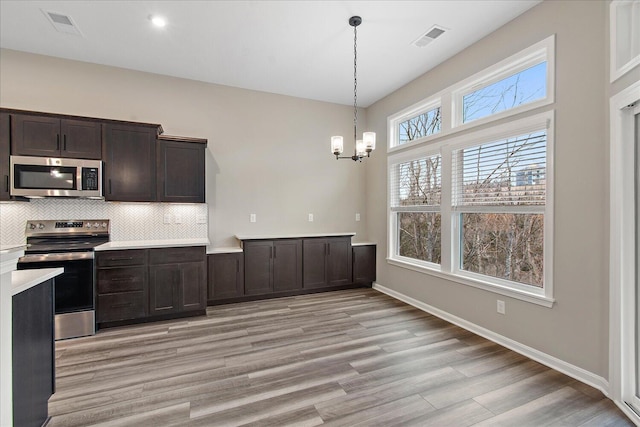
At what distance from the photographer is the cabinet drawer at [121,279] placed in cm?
339

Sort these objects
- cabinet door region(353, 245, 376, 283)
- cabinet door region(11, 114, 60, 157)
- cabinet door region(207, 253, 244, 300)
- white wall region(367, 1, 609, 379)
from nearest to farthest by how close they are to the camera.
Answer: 1. white wall region(367, 1, 609, 379)
2. cabinet door region(11, 114, 60, 157)
3. cabinet door region(207, 253, 244, 300)
4. cabinet door region(353, 245, 376, 283)

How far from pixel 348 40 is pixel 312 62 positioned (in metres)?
0.65

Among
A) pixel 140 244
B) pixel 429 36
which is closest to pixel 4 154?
pixel 140 244

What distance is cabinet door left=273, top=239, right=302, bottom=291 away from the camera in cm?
457

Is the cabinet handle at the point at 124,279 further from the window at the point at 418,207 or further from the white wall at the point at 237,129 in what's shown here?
the window at the point at 418,207

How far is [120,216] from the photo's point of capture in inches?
156

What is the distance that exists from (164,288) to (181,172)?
1.49m

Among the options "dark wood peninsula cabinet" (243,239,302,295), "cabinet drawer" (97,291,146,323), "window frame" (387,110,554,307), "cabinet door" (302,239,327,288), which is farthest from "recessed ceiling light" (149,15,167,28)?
"window frame" (387,110,554,307)

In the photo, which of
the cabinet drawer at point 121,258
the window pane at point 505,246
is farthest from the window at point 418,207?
the cabinet drawer at point 121,258

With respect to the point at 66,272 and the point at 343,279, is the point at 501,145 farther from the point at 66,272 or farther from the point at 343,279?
the point at 66,272

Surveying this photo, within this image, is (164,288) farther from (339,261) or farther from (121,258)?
(339,261)

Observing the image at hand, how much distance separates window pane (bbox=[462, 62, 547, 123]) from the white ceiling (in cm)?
56

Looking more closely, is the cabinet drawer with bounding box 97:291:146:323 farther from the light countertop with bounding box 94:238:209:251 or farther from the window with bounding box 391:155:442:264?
the window with bounding box 391:155:442:264

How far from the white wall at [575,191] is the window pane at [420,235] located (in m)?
1.13
